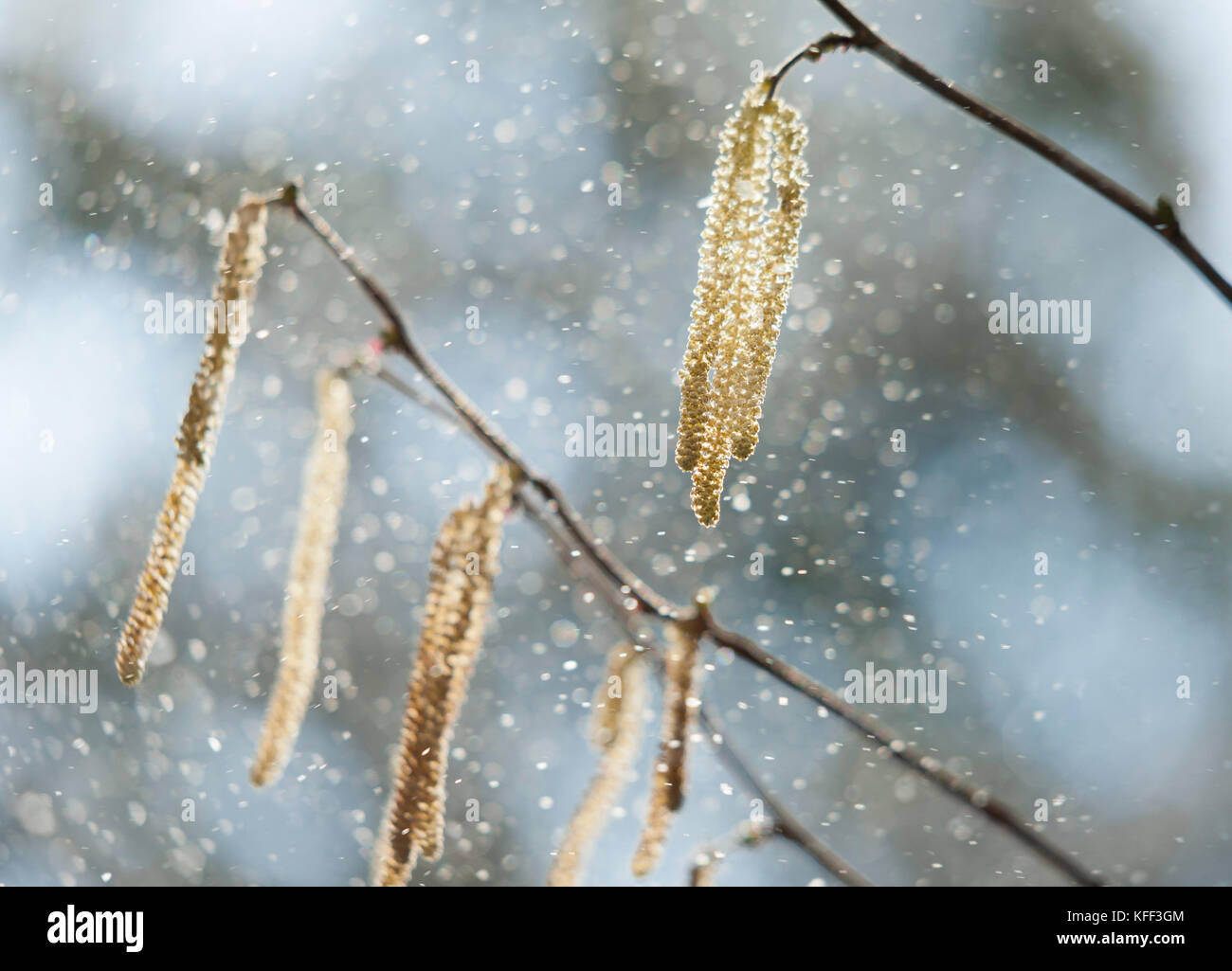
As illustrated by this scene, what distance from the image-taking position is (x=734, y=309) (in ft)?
0.96

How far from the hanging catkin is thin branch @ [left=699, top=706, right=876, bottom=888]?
0.09 m

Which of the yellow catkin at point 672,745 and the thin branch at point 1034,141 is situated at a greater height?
the thin branch at point 1034,141

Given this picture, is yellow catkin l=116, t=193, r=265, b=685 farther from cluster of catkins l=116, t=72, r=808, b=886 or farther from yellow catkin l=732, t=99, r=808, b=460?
yellow catkin l=732, t=99, r=808, b=460

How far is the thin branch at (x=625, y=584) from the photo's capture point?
28 cm

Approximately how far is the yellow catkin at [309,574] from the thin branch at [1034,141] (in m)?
0.19

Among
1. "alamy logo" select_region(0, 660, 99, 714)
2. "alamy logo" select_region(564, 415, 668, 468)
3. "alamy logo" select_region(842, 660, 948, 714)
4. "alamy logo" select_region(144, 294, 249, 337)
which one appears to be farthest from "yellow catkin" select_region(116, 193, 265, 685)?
"alamy logo" select_region(0, 660, 99, 714)

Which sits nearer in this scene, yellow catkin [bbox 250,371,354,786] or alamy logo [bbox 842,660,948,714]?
yellow catkin [bbox 250,371,354,786]

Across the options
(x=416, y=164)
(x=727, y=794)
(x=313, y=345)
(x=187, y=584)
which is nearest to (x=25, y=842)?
(x=187, y=584)

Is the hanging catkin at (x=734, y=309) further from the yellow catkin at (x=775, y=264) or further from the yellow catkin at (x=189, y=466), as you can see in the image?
the yellow catkin at (x=189, y=466)

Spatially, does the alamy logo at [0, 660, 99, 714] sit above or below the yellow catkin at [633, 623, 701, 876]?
above

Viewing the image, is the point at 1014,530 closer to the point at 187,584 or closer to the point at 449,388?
the point at 187,584

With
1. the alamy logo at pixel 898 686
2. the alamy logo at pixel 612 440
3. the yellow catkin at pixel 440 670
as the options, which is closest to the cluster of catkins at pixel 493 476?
the yellow catkin at pixel 440 670

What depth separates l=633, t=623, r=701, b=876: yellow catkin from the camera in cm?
30

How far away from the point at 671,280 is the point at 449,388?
1.54 meters
